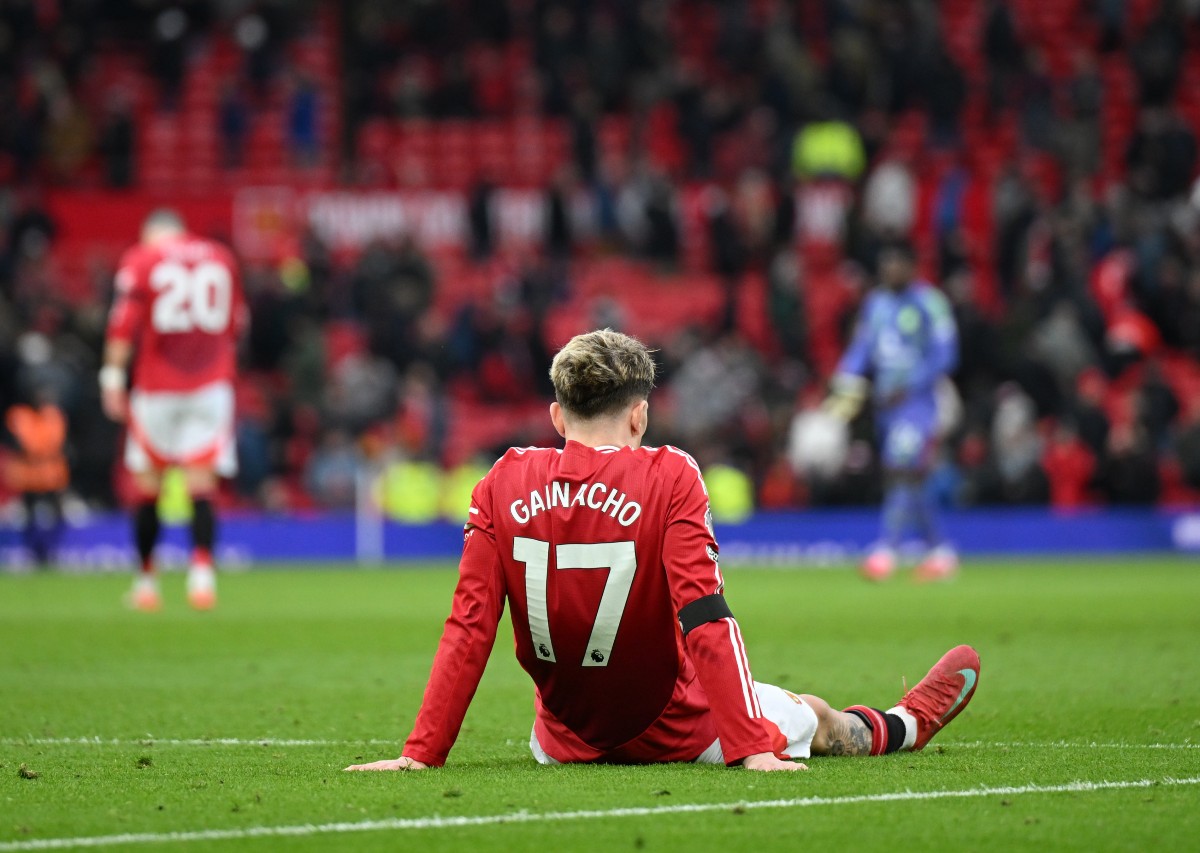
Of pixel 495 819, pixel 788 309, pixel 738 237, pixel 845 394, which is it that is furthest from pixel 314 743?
pixel 738 237

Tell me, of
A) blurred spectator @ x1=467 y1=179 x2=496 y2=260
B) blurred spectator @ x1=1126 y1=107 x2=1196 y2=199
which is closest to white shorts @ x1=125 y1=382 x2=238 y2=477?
blurred spectator @ x1=467 y1=179 x2=496 y2=260

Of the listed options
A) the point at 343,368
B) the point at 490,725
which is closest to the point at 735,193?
the point at 343,368

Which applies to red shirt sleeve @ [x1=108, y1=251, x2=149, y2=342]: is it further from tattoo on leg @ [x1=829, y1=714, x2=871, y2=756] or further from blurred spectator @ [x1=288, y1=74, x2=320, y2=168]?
blurred spectator @ [x1=288, y1=74, x2=320, y2=168]

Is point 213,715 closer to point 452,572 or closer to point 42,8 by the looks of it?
point 452,572

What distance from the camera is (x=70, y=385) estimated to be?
22219 millimetres

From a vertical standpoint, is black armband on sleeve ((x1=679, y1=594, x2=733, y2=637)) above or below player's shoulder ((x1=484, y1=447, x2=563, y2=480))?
below

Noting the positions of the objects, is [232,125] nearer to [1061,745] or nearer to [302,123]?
[302,123]

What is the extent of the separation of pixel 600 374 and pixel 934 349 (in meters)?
10.8

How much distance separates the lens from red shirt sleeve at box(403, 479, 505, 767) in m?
5.55

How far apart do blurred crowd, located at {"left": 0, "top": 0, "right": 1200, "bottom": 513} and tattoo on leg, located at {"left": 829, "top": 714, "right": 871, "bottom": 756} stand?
50.7 feet

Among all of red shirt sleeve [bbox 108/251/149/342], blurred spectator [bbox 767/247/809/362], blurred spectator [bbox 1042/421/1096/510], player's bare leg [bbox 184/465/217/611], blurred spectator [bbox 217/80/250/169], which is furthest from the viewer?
blurred spectator [bbox 217/80/250/169]

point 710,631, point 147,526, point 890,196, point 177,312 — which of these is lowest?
point 147,526

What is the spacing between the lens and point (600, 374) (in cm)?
550

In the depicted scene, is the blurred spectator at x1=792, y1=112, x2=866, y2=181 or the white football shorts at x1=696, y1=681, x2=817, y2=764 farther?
the blurred spectator at x1=792, y1=112, x2=866, y2=181
